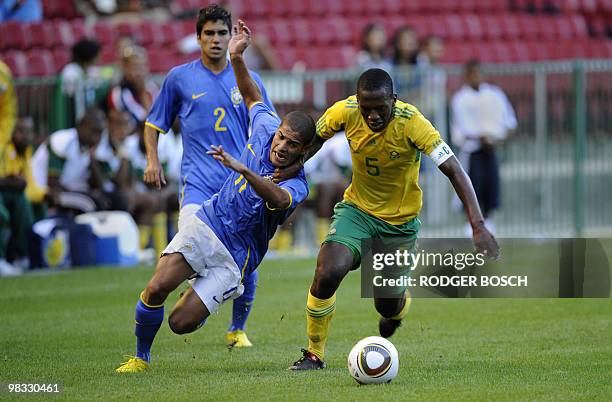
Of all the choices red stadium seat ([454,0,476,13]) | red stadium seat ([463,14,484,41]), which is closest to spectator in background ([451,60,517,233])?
red stadium seat ([463,14,484,41])

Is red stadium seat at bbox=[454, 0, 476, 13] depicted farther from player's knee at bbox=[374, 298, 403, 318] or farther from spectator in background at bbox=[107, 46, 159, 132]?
player's knee at bbox=[374, 298, 403, 318]

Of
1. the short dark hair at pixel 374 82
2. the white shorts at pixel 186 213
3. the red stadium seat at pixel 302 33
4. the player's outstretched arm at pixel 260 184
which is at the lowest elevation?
the white shorts at pixel 186 213

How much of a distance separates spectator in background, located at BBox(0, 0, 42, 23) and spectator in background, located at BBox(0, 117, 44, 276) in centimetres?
492

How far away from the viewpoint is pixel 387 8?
1007 inches

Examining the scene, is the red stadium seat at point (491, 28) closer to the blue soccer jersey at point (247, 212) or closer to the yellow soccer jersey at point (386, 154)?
the yellow soccer jersey at point (386, 154)

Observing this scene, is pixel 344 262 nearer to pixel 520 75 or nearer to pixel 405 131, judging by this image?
pixel 405 131

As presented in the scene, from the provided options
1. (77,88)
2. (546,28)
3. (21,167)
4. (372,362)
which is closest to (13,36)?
(77,88)

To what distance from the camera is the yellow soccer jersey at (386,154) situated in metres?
8.73

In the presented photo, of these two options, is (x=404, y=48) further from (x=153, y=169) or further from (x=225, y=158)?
(x=225, y=158)

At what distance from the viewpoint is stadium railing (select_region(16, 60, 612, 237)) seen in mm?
18062

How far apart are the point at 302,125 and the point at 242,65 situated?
1115 mm

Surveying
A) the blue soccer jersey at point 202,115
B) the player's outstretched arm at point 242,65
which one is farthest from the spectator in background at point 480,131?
the player's outstretched arm at point 242,65

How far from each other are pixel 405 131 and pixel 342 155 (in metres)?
8.42

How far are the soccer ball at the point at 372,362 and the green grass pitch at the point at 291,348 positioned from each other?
3.3 inches
